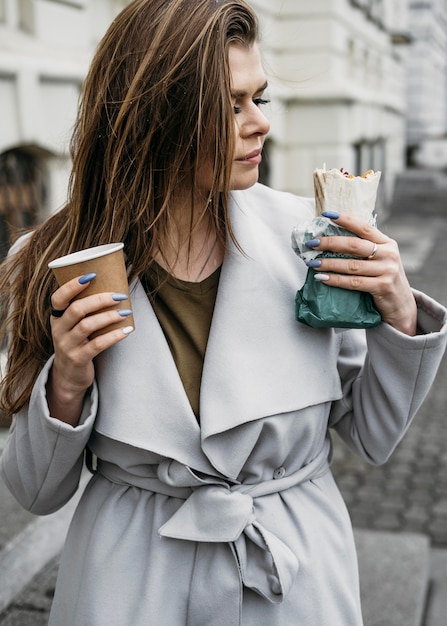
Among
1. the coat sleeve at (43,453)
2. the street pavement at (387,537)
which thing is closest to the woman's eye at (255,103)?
the coat sleeve at (43,453)

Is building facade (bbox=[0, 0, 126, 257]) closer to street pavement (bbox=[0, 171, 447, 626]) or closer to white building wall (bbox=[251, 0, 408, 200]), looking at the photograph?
street pavement (bbox=[0, 171, 447, 626])

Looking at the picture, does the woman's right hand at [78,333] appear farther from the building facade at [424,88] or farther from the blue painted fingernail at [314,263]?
the building facade at [424,88]

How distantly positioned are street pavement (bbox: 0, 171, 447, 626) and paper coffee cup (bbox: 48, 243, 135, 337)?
1987mm

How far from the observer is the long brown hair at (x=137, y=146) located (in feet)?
4.93

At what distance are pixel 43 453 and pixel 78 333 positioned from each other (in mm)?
300

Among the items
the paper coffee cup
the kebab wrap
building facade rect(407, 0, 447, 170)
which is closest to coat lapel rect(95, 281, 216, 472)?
the paper coffee cup

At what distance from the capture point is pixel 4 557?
3496mm

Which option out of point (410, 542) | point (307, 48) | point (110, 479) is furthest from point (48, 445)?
point (307, 48)

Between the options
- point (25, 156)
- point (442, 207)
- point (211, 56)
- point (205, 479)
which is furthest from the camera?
point (442, 207)

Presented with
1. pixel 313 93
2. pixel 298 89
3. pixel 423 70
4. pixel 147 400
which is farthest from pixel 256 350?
pixel 423 70

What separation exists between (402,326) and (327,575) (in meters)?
0.52

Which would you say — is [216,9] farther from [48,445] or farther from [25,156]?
[25,156]

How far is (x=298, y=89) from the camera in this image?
12859mm

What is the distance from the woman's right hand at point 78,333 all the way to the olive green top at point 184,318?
0.19 metres
